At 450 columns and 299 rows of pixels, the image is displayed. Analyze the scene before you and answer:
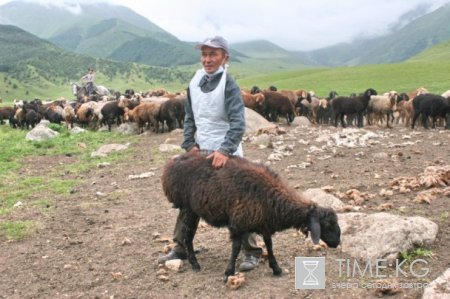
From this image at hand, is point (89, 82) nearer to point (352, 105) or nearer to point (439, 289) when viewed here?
point (352, 105)

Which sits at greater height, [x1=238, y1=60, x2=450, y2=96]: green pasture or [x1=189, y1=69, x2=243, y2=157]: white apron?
[x1=189, y1=69, x2=243, y2=157]: white apron

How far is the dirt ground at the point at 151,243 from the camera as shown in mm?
5715

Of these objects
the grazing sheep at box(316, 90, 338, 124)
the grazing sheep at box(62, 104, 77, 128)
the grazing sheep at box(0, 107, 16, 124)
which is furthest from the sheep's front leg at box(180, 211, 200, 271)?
the grazing sheep at box(0, 107, 16, 124)

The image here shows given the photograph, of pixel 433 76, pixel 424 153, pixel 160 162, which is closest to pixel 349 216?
pixel 424 153

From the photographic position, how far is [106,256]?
7047 millimetres

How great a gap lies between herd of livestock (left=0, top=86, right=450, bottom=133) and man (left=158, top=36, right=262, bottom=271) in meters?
15.1

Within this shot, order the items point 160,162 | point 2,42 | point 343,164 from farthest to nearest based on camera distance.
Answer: point 2,42, point 160,162, point 343,164

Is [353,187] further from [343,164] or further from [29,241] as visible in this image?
[29,241]

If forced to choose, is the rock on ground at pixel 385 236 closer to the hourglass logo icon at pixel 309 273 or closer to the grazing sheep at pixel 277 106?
the hourglass logo icon at pixel 309 273

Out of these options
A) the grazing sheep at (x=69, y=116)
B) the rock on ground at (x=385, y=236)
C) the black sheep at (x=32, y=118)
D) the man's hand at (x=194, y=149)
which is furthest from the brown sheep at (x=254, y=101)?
the man's hand at (x=194, y=149)

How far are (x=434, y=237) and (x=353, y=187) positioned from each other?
133 inches

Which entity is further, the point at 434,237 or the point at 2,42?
the point at 2,42

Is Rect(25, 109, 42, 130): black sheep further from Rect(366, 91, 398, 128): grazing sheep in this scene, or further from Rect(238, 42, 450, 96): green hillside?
Rect(238, 42, 450, 96): green hillside

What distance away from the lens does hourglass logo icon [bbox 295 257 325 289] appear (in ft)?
17.9
